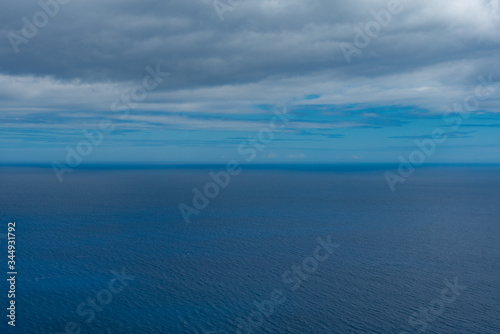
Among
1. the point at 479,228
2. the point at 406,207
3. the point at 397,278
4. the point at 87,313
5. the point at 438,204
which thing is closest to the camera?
the point at 87,313

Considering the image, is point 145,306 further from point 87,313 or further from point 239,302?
point 239,302

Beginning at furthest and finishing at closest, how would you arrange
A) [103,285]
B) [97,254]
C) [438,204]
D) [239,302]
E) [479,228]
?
1. [438,204]
2. [479,228]
3. [97,254]
4. [103,285]
5. [239,302]

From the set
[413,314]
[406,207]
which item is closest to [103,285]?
[413,314]

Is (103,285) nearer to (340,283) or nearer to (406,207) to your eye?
(340,283)

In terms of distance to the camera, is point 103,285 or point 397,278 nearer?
point 103,285

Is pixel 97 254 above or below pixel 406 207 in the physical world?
below

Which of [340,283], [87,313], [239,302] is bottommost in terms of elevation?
[87,313]
